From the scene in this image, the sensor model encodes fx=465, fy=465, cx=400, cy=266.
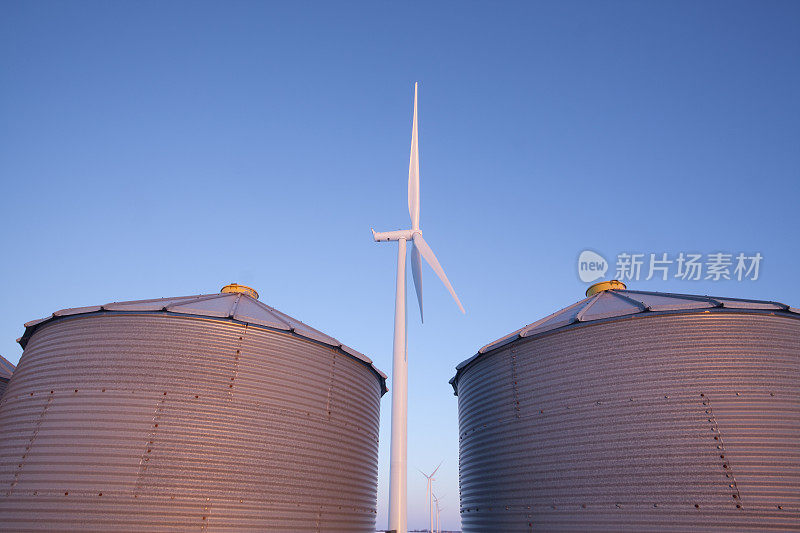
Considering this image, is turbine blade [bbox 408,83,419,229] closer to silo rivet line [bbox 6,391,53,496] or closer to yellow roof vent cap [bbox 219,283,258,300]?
yellow roof vent cap [bbox 219,283,258,300]

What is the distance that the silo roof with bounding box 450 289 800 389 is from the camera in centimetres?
1591

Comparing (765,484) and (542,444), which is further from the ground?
(542,444)

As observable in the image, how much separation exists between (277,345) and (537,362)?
998cm

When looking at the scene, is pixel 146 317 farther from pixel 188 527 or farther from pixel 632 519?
pixel 632 519

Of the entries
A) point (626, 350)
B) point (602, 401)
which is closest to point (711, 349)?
point (626, 350)

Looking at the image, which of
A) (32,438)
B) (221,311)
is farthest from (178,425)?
(32,438)

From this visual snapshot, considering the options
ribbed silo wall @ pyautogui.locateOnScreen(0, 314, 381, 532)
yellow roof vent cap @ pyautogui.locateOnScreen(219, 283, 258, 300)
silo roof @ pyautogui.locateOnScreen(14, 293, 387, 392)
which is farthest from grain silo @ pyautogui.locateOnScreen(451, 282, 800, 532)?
yellow roof vent cap @ pyautogui.locateOnScreen(219, 283, 258, 300)

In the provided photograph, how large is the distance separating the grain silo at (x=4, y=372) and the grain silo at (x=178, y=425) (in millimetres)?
7272

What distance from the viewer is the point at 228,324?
1742cm

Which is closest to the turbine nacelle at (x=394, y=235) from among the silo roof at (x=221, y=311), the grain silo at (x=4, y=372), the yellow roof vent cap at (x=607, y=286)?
the silo roof at (x=221, y=311)

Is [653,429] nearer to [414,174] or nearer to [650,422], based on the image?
[650,422]

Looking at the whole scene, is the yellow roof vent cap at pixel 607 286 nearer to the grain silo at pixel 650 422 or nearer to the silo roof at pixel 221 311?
the grain silo at pixel 650 422

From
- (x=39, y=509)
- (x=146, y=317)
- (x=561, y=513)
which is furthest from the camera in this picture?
(x=146, y=317)

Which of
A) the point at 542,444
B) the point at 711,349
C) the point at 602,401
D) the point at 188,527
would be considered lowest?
the point at 188,527
